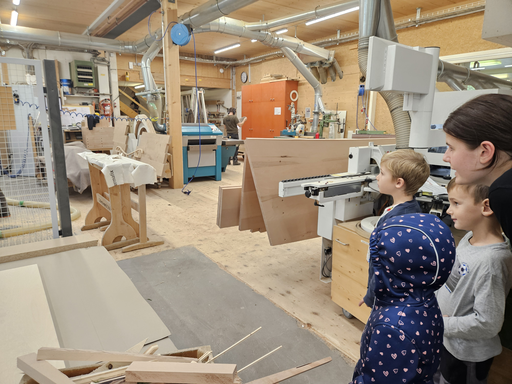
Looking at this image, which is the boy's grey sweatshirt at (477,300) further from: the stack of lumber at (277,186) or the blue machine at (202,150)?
the blue machine at (202,150)

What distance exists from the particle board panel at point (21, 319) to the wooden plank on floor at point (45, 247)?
0.28 m

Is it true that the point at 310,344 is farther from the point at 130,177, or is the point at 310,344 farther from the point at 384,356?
Result: the point at 130,177

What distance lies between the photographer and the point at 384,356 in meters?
0.83

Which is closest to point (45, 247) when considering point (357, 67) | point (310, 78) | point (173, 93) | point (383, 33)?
point (383, 33)

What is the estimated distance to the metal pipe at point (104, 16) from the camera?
5.75m

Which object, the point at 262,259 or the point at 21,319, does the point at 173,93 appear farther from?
the point at 21,319

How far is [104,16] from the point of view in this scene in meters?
6.46

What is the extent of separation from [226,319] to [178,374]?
1270 millimetres

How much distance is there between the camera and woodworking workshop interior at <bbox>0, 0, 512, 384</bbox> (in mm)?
883

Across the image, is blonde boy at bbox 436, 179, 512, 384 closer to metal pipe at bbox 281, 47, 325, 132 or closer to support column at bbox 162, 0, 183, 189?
support column at bbox 162, 0, 183, 189

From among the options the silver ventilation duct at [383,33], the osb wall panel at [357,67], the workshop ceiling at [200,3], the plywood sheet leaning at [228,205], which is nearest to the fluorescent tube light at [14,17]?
the workshop ceiling at [200,3]

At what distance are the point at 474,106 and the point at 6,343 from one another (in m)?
1.88

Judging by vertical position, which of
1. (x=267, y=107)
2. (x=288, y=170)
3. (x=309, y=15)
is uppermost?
(x=309, y=15)

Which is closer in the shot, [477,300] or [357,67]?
[477,300]
